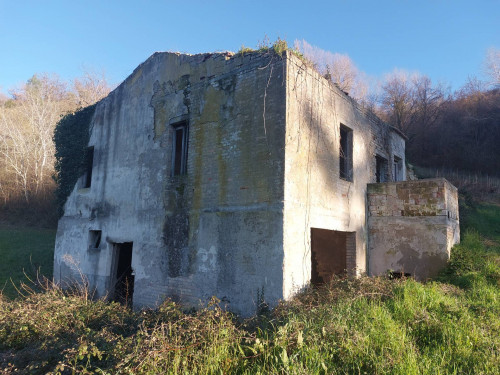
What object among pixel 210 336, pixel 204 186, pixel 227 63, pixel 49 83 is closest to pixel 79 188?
pixel 204 186

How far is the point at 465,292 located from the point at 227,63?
728cm

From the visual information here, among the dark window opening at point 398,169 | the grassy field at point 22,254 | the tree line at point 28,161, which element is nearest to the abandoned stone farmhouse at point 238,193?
the dark window opening at point 398,169

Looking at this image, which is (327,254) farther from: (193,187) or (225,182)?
(193,187)

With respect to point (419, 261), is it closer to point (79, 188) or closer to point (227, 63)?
point (227, 63)

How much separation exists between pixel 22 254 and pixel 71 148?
6994 mm

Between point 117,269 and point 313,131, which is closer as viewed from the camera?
point 313,131

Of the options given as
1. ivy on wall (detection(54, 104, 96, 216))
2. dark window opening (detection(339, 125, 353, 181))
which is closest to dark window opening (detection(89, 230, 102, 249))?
ivy on wall (detection(54, 104, 96, 216))

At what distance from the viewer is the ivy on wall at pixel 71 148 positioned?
37.4 ft

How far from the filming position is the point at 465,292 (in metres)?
6.91

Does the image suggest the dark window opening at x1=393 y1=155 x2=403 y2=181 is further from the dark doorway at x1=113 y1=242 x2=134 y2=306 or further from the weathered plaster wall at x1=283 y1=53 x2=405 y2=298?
the dark doorway at x1=113 y1=242 x2=134 y2=306

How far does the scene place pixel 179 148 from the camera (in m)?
8.80

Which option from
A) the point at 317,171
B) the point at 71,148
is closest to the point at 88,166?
the point at 71,148

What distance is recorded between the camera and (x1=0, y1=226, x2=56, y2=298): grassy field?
1282 centimetres

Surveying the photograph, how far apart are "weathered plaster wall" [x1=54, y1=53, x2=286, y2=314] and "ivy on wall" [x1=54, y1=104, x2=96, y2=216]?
959mm
